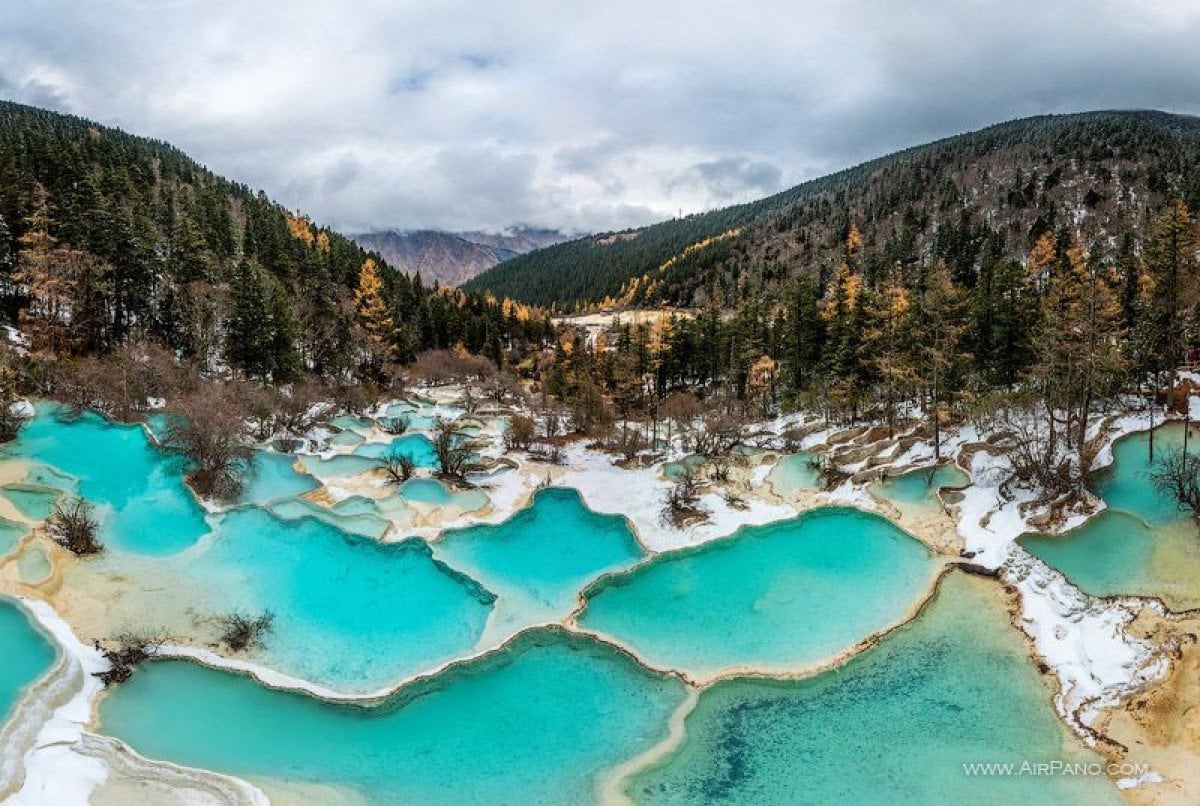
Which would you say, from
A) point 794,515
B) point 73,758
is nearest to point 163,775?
point 73,758

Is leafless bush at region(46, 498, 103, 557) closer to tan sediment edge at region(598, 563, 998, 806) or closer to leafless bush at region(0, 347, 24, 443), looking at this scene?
leafless bush at region(0, 347, 24, 443)

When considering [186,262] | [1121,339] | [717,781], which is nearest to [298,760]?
[717,781]

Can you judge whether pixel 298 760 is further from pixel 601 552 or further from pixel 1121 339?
pixel 1121 339

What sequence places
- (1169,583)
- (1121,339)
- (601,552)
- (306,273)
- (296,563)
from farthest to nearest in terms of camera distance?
(306,273) < (1121,339) < (601,552) < (296,563) < (1169,583)

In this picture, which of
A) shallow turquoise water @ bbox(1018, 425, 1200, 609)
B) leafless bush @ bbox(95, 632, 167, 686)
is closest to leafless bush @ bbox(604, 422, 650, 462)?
shallow turquoise water @ bbox(1018, 425, 1200, 609)

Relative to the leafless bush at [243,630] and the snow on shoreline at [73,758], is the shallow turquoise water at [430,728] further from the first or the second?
the leafless bush at [243,630]

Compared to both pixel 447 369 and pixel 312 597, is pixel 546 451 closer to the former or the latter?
pixel 312 597
